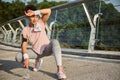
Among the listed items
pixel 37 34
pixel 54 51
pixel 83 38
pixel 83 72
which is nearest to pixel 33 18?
pixel 37 34

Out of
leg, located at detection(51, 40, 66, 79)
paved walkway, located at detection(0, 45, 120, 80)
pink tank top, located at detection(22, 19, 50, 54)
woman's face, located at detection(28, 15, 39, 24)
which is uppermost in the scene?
woman's face, located at detection(28, 15, 39, 24)

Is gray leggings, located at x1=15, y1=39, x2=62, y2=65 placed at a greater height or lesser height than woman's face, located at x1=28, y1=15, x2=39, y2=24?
lesser

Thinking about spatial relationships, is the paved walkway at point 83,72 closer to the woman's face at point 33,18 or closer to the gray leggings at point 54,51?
the gray leggings at point 54,51

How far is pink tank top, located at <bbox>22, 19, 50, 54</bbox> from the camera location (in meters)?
5.50

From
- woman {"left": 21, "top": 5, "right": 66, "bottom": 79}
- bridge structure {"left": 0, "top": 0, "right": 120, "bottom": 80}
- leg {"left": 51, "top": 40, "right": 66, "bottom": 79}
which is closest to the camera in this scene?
leg {"left": 51, "top": 40, "right": 66, "bottom": 79}

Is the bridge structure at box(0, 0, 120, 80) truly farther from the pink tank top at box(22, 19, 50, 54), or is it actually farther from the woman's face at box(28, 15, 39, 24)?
the woman's face at box(28, 15, 39, 24)

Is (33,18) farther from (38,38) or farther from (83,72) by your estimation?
(83,72)

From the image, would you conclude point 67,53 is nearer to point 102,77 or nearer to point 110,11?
point 110,11

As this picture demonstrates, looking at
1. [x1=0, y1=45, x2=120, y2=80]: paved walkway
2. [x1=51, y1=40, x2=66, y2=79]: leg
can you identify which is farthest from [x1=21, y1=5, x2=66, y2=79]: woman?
[x1=0, y1=45, x2=120, y2=80]: paved walkway

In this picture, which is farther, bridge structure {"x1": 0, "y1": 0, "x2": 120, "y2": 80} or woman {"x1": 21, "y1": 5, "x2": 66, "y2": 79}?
bridge structure {"x1": 0, "y1": 0, "x2": 120, "y2": 80}

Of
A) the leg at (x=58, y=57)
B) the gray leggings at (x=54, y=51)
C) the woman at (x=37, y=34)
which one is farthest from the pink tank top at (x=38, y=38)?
the leg at (x=58, y=57)

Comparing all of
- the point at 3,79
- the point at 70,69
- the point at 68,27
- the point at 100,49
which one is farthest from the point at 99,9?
the point at 3,79

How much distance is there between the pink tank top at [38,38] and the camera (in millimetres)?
5504

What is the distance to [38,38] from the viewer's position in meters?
5.50
